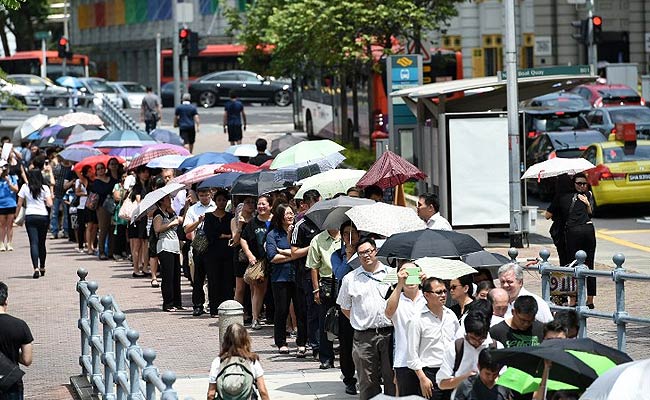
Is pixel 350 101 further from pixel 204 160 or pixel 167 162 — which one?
pixel 204 160

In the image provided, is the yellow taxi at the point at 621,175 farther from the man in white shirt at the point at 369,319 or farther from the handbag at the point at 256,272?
the man in white shirt at the point at 369,319

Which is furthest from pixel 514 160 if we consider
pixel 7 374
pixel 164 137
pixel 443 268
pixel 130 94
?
pixel 130 94

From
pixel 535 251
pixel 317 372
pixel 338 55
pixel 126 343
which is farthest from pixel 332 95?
pixel 126 343

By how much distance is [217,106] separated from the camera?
2672 inches

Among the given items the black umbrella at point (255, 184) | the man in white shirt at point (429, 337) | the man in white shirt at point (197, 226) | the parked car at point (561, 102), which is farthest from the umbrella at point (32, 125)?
the man in white shirt at point (429, 337)

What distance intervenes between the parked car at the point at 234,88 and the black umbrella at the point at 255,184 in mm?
49297

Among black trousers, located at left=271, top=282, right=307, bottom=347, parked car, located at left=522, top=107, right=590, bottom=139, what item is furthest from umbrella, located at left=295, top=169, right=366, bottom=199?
parked car, located at left=522, top=107, right=590, bottom=139

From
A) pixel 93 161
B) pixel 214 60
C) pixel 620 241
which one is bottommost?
pixel 620 241

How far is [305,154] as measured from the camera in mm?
20359

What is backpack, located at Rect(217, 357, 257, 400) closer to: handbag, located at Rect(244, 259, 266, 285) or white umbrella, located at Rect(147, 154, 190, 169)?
handbag, located at Rect(244, 259, 266, 285)

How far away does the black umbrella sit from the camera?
56.5ft

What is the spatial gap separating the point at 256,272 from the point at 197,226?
8.64 ft

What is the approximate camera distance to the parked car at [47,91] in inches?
1925

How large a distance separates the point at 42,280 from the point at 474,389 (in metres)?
15.0
